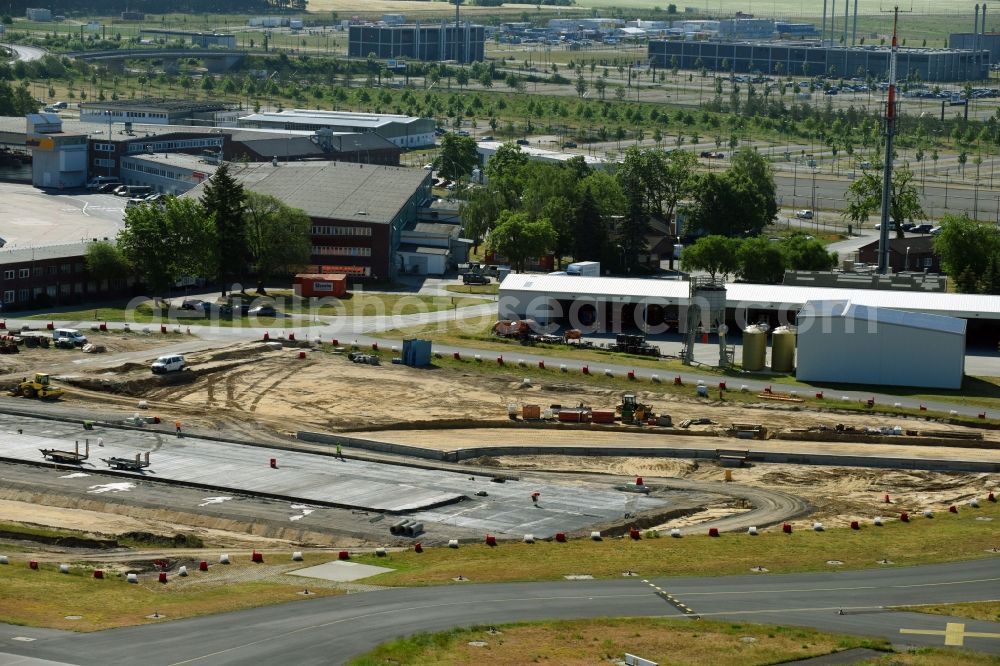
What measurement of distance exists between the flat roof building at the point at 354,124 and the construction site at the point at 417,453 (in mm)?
79091

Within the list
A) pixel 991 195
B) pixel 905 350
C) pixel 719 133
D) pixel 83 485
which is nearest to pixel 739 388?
pixel 905 350

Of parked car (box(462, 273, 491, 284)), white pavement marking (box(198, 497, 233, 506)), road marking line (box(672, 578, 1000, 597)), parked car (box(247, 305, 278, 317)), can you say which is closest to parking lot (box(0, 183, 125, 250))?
parked car (box(247, 305, 278, 317))

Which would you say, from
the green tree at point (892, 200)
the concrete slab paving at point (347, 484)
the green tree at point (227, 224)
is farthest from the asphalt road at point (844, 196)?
the concrete slab paving at point (347, 484)

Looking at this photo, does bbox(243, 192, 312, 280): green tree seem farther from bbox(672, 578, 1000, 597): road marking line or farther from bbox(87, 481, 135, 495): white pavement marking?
bbox(672, 578, 1000, 597): road marking line

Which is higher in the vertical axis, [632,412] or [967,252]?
[967,252]

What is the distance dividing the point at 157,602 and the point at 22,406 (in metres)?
28.9

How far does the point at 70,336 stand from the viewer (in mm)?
78125

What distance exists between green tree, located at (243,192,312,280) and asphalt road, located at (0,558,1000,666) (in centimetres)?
5439

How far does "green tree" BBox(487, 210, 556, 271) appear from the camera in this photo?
10000cm

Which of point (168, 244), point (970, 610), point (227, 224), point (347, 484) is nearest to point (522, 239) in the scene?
point (227, 224)

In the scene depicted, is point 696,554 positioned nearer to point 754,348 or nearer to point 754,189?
point 754,348

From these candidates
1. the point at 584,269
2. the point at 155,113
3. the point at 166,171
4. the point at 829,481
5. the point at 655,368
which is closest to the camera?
the point at 829,481

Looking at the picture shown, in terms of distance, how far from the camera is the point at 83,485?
55.8 m

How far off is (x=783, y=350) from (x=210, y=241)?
34720 millimetres
